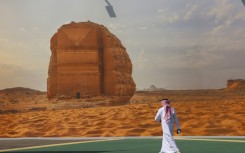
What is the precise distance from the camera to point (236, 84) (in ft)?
502

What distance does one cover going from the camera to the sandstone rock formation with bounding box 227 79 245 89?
150 meters

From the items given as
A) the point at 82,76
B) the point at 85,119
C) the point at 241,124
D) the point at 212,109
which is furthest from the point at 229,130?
the point at 82,76

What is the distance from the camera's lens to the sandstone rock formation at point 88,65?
68.8m

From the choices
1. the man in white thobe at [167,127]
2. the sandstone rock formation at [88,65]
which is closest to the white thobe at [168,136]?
the man in white thobe at [167,127]

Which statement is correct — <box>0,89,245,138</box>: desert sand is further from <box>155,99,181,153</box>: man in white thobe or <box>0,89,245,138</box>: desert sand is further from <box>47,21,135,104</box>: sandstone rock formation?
<box>47,21,135,104</box>: sandstone rock formation

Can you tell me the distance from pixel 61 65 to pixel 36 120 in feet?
129

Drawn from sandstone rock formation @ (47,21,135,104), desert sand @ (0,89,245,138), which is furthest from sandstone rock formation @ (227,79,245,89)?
desert sand @ (0,89,245,138)

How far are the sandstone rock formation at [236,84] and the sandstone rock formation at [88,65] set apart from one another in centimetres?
8727

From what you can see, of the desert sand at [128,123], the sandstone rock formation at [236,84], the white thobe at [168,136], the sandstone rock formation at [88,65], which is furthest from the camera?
the sandstone rock formation at [236,84]

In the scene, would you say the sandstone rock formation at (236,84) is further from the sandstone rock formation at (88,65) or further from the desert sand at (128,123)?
the desert sand at (128,123)

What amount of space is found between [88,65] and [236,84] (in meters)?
95.5

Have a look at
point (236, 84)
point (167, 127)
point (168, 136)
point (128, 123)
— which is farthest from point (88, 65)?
point (236, 84)

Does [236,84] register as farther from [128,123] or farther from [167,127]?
[167,127]

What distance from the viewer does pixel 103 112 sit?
110 ft
